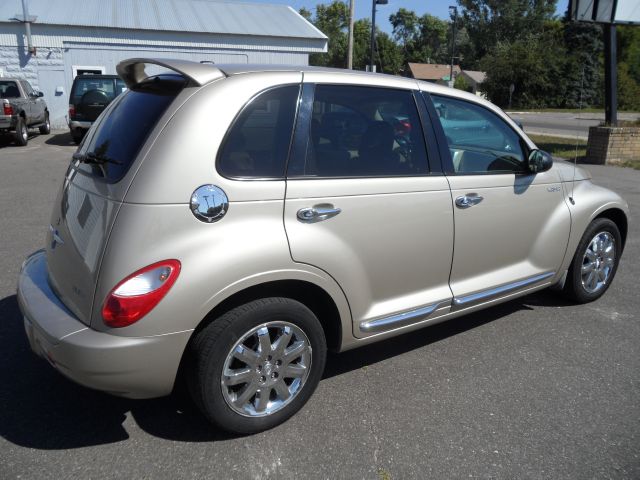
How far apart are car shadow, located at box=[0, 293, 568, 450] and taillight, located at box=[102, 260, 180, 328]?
0.79 metres

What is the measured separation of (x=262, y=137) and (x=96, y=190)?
2.76 ft

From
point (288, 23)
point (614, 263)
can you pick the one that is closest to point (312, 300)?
point (614, 263)

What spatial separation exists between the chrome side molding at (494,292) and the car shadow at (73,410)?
0.58 meters

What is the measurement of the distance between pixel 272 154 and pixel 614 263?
11.4 feet

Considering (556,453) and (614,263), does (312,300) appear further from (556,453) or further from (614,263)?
(614,263)

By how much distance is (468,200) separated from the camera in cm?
349

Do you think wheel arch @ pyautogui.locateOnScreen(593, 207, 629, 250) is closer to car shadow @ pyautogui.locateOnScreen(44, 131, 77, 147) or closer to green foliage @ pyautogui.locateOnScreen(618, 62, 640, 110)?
car shadow @ pyautogui.locateOnScreen(44, 131, 77, 147)

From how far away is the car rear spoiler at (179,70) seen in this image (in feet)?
8.90

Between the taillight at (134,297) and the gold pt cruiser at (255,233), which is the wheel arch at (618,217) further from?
the taillight at (134,297)

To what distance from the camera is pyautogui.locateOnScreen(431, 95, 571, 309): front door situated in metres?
3.54

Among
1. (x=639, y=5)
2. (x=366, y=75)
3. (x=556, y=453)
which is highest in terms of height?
(x=639, y=5)

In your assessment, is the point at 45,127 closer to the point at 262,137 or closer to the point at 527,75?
the point at 262,137

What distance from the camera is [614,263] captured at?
482 centimetres

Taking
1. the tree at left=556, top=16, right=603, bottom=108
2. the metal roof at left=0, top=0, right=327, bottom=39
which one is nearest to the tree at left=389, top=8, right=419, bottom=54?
the tree at left=556, top=16, right=603, bottom=108
